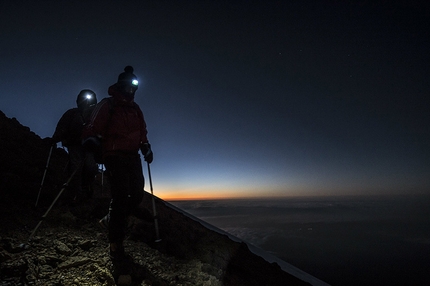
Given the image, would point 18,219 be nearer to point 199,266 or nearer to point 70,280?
point 70,280

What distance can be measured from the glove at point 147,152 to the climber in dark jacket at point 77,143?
1.92m

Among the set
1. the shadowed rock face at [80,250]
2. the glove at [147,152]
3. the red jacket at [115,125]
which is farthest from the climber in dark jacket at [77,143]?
the red jacket at [115,125]

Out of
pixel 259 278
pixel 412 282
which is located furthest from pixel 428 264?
pixel 259 278

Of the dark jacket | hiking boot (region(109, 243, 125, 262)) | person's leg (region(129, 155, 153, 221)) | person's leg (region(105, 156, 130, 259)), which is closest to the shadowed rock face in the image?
hiking boot (region(109, 243, 125, 262))

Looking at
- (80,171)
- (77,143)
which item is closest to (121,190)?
(80,171)

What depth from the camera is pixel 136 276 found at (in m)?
3.06

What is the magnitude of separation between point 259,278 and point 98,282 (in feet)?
13.8

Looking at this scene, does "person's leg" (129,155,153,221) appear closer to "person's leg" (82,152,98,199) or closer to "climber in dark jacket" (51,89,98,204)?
"climber in dark jacket" (51,89,98,204)

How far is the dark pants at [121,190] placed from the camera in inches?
133

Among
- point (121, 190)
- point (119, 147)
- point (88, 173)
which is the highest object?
point (119, 147)

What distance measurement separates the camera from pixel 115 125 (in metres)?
3.62

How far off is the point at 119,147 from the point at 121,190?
0.69 metres

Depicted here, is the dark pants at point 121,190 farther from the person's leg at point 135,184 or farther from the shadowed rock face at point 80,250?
the shadowed rock face at point 80,250

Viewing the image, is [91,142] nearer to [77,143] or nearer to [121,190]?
[121,190]
